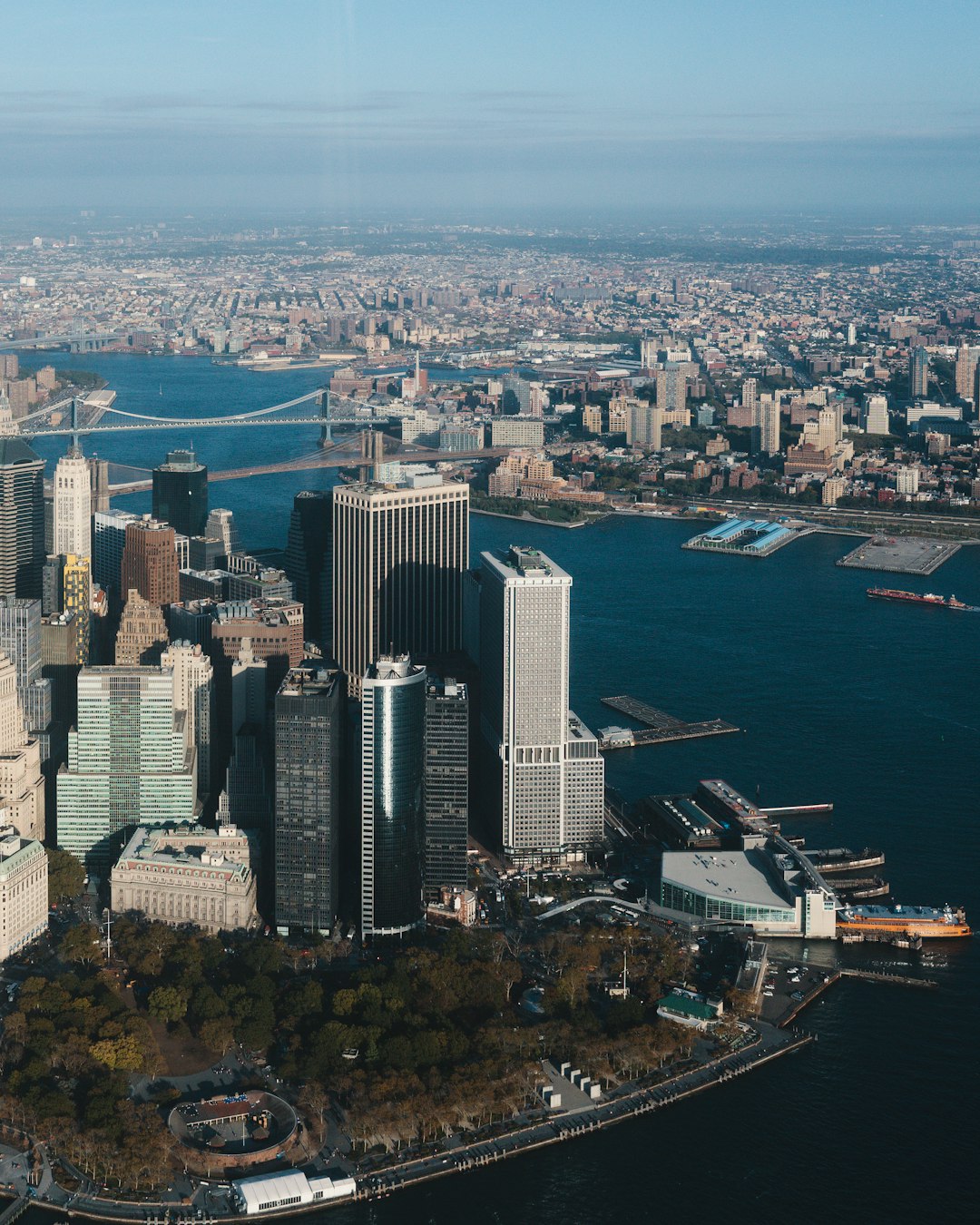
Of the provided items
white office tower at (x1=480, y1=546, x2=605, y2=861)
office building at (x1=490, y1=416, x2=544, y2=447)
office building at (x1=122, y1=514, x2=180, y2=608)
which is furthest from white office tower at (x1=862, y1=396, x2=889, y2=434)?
white office tower at (x1=480, y1=546, x2=605, y2=861)

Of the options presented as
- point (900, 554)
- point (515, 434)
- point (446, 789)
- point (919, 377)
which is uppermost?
point (919, 377)

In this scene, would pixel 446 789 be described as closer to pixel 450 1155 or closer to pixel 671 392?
pixel 450 1155

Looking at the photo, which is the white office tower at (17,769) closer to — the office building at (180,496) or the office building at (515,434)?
the office building at (180,496)

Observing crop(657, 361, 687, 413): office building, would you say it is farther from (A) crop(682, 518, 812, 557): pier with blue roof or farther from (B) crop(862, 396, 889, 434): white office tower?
(A) crop(682, 518, 812, 557): pier with blue roof

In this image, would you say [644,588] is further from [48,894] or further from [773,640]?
[48,894]

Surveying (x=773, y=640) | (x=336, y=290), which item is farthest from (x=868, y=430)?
(x=336, y=290)

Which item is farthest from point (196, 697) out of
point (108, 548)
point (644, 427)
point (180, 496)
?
point (644, 427)

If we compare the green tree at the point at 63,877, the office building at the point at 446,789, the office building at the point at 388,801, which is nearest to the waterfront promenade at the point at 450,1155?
the office building at the point at 388,801
